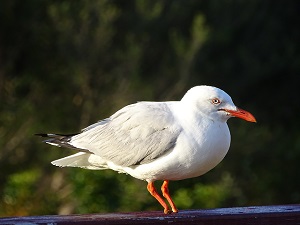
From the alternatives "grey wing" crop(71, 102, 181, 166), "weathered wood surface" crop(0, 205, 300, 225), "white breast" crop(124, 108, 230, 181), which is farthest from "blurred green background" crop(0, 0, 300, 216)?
"weathered wood surface" crop(0, 205, 300, 225)

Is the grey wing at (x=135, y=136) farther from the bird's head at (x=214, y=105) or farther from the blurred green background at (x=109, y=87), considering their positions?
the blurred green background at (x=109, y=87)

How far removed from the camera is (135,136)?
14.3 ft

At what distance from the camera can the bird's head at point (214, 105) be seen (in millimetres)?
4184

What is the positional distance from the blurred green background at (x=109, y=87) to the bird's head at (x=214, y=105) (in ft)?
11.4

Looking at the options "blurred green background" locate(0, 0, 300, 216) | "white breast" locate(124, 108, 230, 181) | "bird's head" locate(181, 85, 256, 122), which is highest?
"blurred green background" locate(0, 0, 300, 216)

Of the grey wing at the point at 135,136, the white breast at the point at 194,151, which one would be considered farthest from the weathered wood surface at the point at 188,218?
the grey wing at the point at 135,136

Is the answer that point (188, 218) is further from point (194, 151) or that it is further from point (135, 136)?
point (135, 136)

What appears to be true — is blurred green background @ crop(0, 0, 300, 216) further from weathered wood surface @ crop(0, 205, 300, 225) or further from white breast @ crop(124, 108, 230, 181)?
weathered wood surface @ crop(0, 205, 300, 225)

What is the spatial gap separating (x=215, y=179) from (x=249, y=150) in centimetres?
69

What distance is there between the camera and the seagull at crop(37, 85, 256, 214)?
159 inches

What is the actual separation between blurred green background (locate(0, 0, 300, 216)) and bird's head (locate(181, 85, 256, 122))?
347 cm

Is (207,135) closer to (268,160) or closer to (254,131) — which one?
(254,131)

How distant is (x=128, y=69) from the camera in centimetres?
970

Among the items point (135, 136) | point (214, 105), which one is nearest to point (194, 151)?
point (214, 105)
